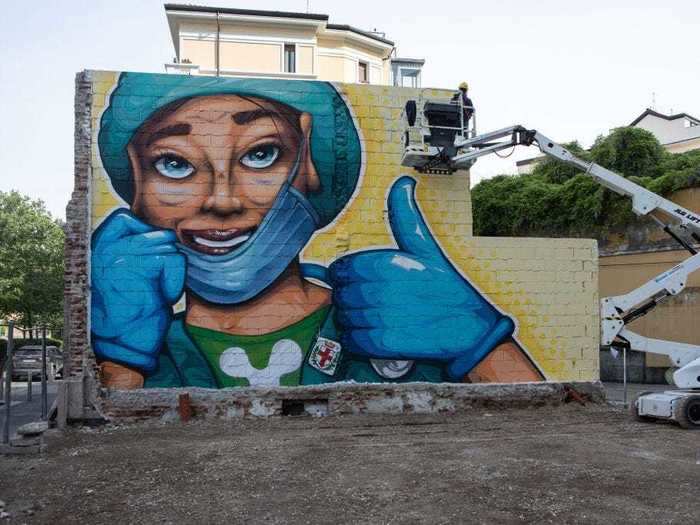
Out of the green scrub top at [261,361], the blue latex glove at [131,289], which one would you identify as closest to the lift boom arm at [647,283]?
the green scrub top at [261,361]

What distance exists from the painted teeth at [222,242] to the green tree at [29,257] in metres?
21.0

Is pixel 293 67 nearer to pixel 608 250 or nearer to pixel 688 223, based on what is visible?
pixel 608 250

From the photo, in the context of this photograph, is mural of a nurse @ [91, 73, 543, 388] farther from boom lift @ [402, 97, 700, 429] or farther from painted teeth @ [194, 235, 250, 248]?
boom lift @ [402, 97, 700, 429]

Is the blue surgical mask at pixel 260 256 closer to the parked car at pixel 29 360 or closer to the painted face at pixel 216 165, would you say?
the painted face at pixel 216 165

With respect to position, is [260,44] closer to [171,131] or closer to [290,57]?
[290,57]

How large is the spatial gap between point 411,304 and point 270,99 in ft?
15.1

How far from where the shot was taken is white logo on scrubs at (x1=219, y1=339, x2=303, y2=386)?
480 inches

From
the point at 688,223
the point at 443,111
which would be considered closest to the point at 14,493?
the point at 443,111

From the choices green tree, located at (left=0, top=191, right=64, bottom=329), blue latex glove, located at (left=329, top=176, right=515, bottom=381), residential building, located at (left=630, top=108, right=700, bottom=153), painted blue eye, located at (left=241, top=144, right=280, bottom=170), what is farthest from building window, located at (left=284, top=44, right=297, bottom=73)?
blue latex glove, located at (left=329, top=176, right=515, bottom=381)

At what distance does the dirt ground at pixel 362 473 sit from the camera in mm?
6648

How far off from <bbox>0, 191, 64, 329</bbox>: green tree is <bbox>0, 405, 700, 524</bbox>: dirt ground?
73.1ft

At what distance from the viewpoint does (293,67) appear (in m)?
40.2

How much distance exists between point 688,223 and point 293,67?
102ft

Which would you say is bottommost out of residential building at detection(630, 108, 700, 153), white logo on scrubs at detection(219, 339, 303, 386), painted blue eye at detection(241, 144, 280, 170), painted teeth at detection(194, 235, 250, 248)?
white logo on scrubs at detection(219, 339, 303, 386)
